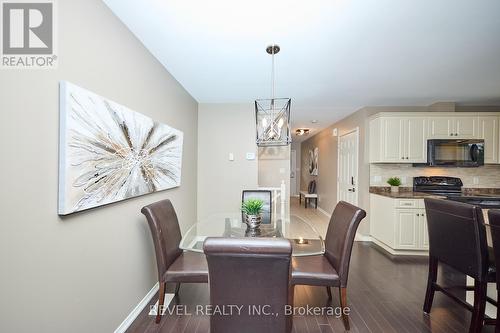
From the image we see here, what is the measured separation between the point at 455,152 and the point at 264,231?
142 inches

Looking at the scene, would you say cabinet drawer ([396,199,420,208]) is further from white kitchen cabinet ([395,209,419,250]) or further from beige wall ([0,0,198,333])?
beige wall ([0,0,198,333])

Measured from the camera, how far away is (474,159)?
3.52 m

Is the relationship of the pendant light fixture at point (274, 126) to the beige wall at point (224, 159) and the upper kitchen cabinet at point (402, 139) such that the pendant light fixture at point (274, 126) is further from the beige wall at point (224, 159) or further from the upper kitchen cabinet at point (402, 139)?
the upper kitchen cabinet at point (402, 139)

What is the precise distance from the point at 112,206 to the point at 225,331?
1157 millimetres

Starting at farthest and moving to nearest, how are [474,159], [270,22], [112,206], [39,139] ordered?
[474,159], [270,22], [112,206], [39,139]

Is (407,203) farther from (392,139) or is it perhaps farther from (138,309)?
(138,309)

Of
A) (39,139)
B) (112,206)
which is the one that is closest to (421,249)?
(112,206)

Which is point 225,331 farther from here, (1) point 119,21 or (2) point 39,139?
(1) point 119,21

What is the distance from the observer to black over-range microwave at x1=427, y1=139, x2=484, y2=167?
3512 mm

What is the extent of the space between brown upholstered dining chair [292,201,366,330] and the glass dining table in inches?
4.5

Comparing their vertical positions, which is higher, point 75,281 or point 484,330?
point 75,281

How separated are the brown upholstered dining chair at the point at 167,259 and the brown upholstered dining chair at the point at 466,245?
78.9 inches

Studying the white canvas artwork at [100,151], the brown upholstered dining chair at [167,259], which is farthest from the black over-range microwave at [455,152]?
the white canvas artwork at [100,151]

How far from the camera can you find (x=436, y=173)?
3.86 m
